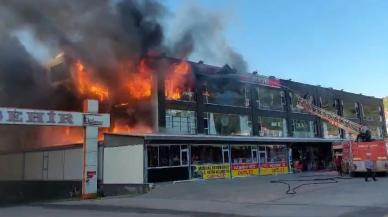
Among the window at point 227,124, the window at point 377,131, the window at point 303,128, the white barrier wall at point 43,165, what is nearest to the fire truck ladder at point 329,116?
the window at point 303,128

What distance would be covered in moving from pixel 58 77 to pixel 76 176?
41.1 feet

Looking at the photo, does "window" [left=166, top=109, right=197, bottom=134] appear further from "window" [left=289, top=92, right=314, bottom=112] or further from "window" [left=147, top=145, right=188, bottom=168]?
"window" [left=289, top=92, right=314, bottom=112]

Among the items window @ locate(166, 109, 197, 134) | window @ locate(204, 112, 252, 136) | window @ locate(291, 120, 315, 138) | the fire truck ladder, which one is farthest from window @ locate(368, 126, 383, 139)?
window @ locate(166, 109, 197, 134)

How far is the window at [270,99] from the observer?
4372 cm

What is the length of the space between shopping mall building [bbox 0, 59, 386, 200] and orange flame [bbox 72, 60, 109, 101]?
14.1 ft

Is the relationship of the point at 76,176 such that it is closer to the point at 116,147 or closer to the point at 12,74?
the point at 116,147

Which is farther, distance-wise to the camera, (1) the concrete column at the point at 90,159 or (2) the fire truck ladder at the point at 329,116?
(2) the fire truck ladder at the point at 329,116

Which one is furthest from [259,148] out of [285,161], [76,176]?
[76,176]

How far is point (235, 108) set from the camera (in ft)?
133

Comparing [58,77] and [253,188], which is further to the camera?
[58,77]

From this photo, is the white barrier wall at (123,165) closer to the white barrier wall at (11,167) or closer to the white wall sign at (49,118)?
the white wall sign at (49,118)

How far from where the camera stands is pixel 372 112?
61.3m

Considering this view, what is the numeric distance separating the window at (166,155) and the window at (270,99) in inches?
713

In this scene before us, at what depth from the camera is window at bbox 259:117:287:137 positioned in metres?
43.3
